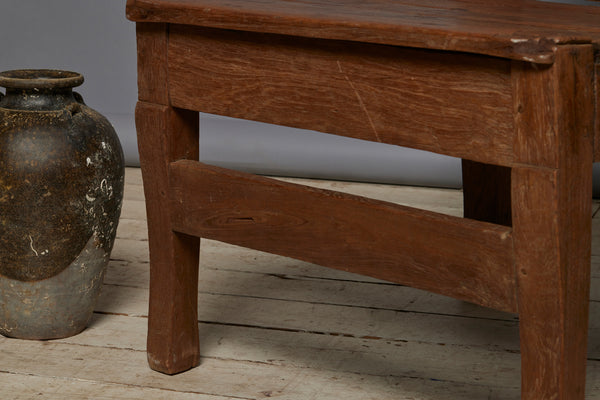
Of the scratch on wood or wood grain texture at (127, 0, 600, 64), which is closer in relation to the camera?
wood grain texture at (127, 0, 600, 64)

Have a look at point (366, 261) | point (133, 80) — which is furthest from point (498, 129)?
point (133, 80)

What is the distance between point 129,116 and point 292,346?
1598 millimetres

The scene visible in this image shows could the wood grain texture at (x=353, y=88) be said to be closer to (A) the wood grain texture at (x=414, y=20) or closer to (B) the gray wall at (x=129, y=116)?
(A) the wood grain texture at (x=414, y=20)

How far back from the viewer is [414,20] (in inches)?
45.1

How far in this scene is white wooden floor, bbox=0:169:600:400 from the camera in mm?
1470

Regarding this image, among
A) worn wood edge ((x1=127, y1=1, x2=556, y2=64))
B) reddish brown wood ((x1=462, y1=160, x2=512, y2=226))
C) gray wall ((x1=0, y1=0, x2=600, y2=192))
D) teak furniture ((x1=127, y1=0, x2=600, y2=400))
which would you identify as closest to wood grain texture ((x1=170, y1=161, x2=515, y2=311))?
teak furniture ((x1=127, y1=0, x2=600, y2=400))

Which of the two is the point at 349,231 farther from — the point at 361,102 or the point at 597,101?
the point at 597,101

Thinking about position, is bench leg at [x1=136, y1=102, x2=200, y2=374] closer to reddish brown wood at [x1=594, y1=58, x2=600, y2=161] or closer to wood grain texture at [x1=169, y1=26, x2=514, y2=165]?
wood grain texture at [x1=169, y1=26, x2=514, y2=165]

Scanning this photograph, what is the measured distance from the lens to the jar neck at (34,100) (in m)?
1.58

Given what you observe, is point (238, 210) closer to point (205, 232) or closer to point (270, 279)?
point (205, 232)

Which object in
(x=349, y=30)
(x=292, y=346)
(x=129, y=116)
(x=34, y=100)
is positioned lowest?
(x=292, y=346)

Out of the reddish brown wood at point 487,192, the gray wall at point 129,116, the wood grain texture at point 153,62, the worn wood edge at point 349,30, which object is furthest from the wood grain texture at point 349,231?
the gray wall at point 129,116

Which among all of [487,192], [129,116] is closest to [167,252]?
[487,192]

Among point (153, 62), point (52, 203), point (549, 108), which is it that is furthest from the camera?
point (52, 203)
